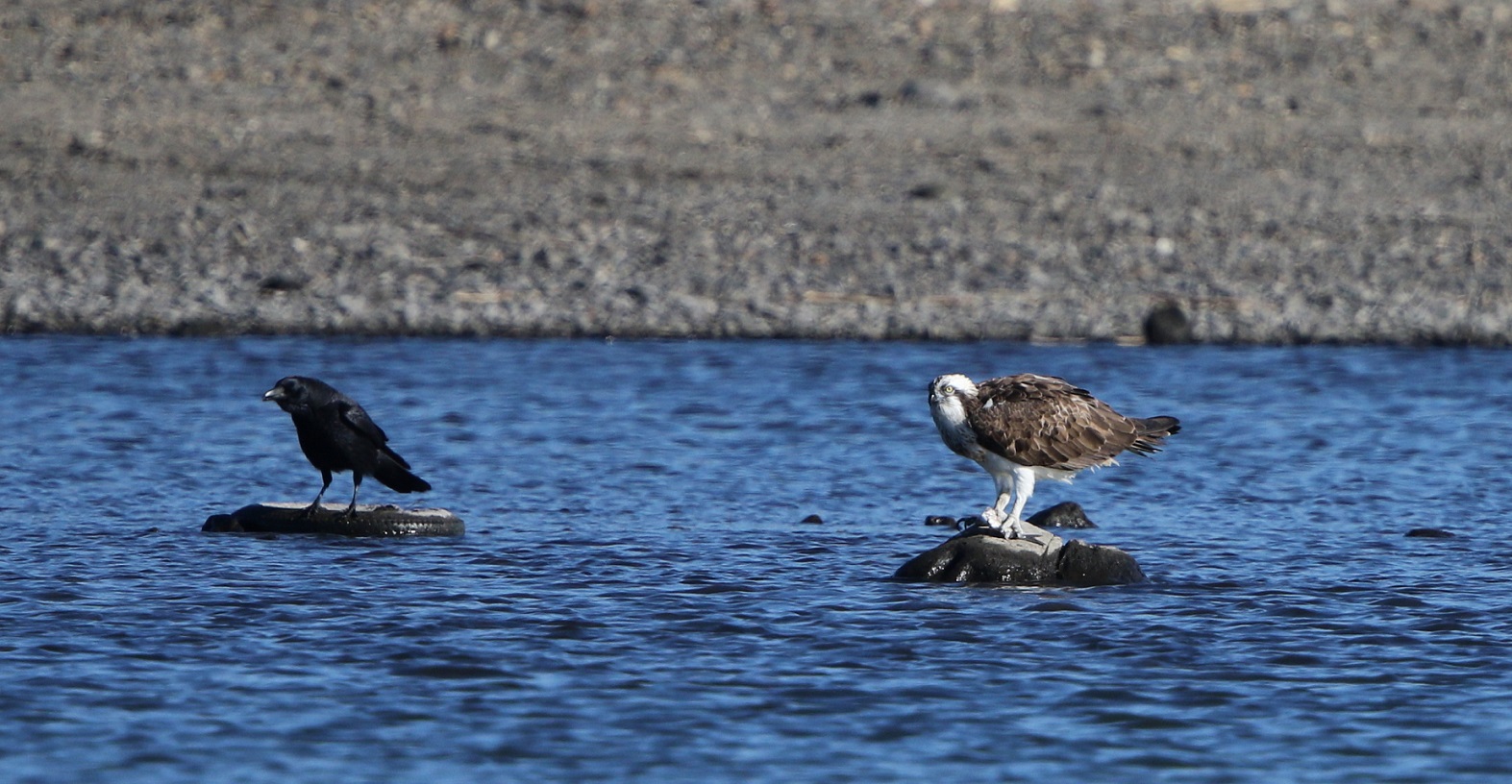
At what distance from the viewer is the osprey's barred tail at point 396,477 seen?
11.4 metres

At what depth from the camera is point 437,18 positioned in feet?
79.6

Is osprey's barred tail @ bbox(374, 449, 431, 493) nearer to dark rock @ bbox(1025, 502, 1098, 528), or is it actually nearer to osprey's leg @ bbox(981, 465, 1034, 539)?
osprey's leg @ bbox(981, 465, 1034, 539)

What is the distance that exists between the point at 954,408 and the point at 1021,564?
803 mm

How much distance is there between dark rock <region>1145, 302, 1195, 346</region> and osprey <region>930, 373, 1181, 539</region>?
26.3ft

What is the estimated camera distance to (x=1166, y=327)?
1836cm

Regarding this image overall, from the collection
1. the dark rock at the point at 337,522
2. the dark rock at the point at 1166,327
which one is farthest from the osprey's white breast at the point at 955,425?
the dark rock at the point at 1166,327

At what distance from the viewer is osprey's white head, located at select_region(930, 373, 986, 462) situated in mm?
9977

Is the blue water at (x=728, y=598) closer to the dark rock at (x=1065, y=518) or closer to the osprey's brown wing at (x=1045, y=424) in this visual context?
the dark rock at (x=1065, y=518)

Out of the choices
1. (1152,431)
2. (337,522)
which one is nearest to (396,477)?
(337,522)

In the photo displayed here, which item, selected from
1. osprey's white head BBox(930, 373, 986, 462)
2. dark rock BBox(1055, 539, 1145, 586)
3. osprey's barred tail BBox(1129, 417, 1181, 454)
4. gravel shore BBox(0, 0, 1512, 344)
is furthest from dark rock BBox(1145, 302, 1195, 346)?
osprey's white head BBox(930, 373, 986, 462)

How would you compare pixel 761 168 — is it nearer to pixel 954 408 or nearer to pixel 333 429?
pixel 333 429

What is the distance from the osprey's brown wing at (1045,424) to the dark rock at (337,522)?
2.99m

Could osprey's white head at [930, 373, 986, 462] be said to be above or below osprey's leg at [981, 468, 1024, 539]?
above

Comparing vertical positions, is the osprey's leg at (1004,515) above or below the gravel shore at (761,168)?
below
